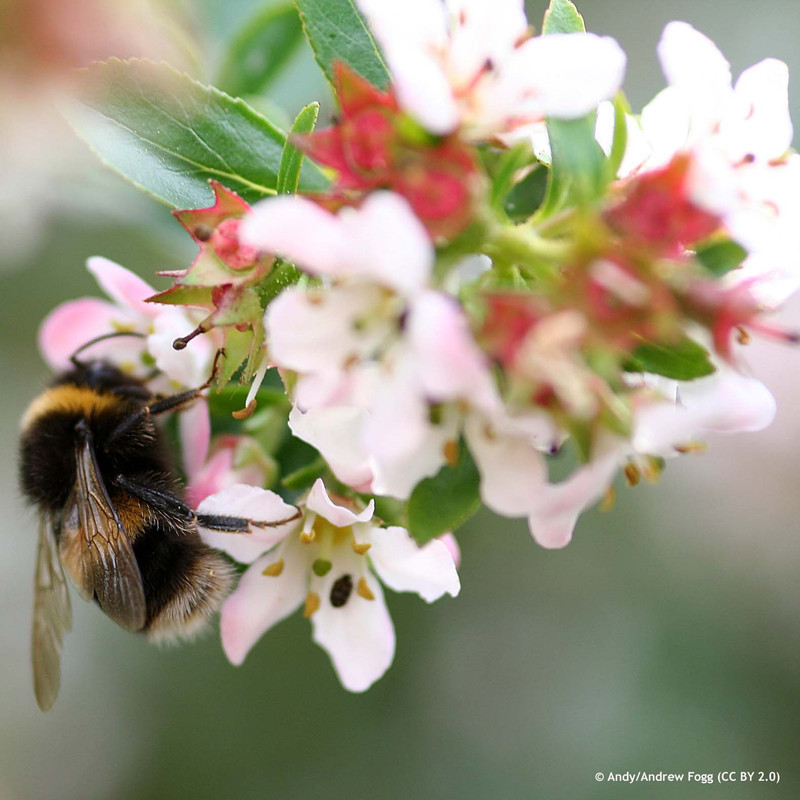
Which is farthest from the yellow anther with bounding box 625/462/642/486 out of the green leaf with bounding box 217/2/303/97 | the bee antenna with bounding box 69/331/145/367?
the green leaf with bounding box 217/2/303/97

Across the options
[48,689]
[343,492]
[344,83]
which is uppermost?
[344,83]

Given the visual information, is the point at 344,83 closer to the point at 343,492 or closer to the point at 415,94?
the point at 415,94

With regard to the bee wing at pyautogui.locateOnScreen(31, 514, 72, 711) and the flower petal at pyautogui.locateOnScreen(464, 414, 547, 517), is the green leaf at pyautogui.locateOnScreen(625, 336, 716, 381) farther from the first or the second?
the bee wing at pyautogui.locateOnScreen(31, 514, 72, 711)

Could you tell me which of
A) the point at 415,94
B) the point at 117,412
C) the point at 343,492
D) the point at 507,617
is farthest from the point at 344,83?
the point at 507,617

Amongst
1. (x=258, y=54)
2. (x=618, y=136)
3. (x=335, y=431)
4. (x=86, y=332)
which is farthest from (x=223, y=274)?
(x=258, y=54)

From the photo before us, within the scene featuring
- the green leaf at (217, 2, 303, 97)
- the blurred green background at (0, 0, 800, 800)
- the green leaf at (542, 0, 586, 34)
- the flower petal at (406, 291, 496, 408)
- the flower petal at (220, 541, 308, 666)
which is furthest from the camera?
the blurred green background at (0, 0, 800, 800)
